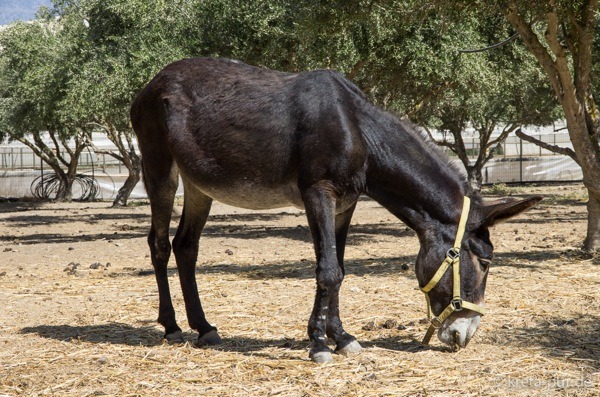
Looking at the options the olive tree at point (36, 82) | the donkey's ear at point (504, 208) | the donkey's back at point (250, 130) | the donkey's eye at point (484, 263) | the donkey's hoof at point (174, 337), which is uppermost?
the olive tree at point (36, 82)

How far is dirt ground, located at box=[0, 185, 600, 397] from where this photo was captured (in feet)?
16.5

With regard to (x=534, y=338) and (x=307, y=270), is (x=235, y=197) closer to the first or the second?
(x=534, y=338)

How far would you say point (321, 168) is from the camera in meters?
5.56

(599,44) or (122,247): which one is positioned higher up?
(599,44)

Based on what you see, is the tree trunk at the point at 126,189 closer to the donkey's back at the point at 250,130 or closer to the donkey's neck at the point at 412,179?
the donkey's back at the point at 250,130

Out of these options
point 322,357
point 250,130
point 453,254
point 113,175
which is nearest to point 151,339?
point 322,357

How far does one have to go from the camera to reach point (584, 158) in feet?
34.1

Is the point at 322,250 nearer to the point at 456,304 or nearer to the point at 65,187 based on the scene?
the point at 456,304

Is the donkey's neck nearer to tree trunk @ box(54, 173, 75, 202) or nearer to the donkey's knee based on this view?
the donkey's knee

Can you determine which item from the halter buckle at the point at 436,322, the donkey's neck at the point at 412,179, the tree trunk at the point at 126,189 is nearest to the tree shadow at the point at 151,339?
the halter buckle at the point at 436,322

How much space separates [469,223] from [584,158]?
5.56m

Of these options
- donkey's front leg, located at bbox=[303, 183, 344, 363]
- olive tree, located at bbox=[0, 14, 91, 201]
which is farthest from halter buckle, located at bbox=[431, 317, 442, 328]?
olive tree, located at bbox=[0, 14, 91, 201]

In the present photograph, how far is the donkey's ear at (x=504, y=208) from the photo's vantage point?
17.0 ft

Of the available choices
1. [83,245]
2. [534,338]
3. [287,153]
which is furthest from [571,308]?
[83,245]
